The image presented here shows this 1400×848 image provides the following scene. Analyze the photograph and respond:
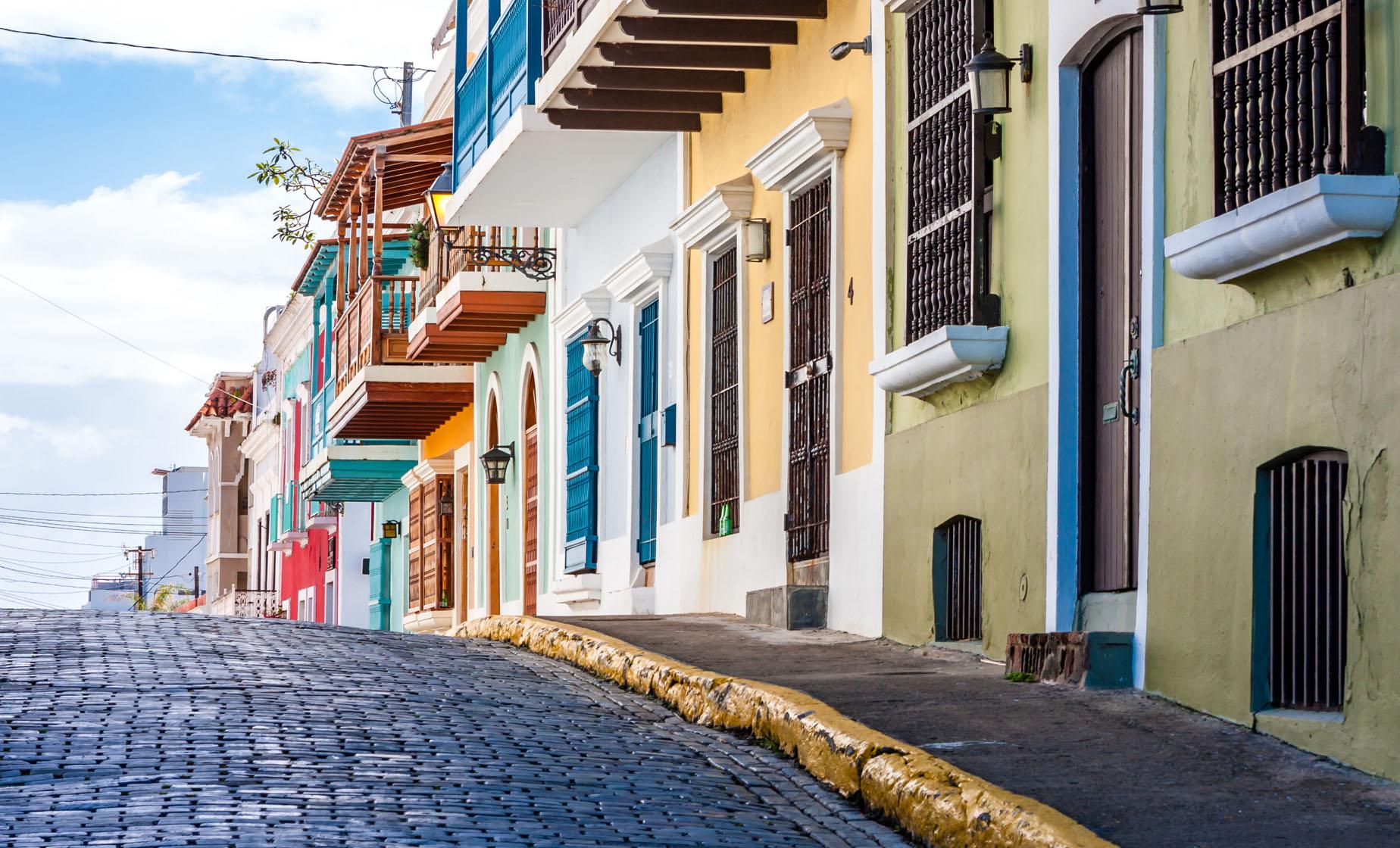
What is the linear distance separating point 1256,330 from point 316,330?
31950 millimetres

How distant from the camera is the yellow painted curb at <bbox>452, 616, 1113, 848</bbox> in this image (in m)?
5.50

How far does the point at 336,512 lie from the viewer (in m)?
35.1

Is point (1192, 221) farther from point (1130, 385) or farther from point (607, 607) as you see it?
point (607, 607)

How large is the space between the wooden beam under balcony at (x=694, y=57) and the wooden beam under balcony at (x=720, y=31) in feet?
1.41

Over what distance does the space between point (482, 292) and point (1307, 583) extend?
14.2m

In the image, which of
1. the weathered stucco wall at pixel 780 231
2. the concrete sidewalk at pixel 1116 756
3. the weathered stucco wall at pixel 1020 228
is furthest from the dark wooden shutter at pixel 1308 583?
the weathered stucco wall at pixel 780 231

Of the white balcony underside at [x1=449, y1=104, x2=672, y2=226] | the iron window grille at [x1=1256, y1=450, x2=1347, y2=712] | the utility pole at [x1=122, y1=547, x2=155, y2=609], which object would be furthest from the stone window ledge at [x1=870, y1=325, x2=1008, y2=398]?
the utility pole at [x1=122, y1=547, x2=155, y2=609]

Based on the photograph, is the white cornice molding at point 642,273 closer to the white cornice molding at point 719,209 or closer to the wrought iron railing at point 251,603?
the white cornice molding at point 719,209

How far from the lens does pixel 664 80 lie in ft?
47.2

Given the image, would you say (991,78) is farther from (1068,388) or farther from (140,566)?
(140,566)

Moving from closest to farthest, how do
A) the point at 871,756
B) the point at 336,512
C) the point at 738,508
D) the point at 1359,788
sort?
the point at 1359,788, the point at 871,756, the point at 738,508, the point at 336,512

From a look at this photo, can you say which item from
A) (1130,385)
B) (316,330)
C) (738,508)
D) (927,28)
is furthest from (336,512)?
(1130,385)

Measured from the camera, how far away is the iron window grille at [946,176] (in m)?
9.70

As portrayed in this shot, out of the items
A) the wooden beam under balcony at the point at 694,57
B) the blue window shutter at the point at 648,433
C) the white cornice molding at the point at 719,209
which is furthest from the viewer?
the blue window shutter at the point at 648,433
